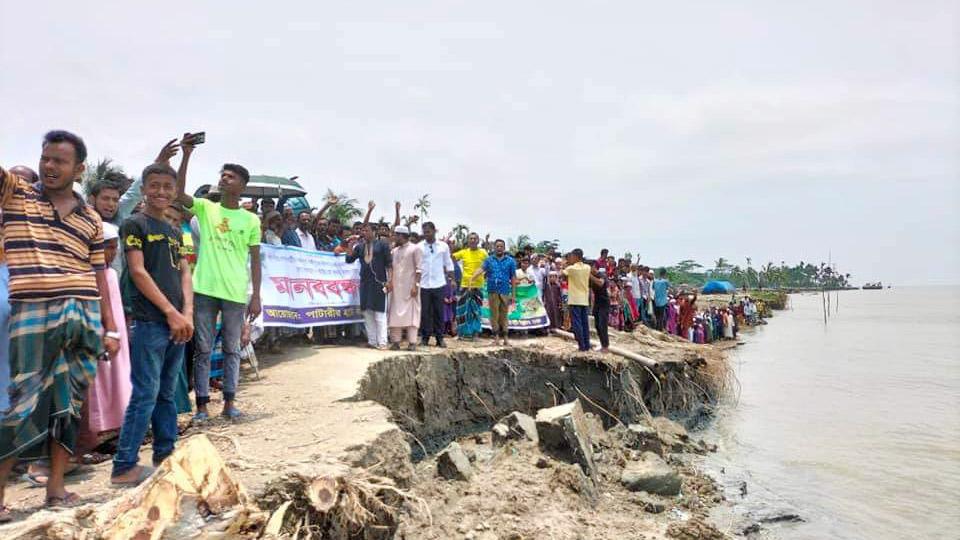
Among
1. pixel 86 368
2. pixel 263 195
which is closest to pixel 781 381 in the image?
pixel 263 195

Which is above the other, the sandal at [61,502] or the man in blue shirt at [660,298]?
the man in blue shirt at [660,298]

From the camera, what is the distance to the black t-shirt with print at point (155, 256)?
2994 millimetres

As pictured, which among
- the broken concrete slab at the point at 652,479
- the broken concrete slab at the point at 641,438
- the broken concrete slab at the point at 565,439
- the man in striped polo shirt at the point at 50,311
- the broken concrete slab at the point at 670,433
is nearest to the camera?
the man in striped polo shirt at the point at 50,311

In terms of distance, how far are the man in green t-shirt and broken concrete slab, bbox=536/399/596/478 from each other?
3216 millimetres

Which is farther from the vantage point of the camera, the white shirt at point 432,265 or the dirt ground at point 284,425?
the white shirt at point 432,265

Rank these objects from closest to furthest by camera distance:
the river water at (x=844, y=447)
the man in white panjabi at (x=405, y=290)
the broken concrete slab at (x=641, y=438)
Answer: the river water at (x=844, y=447)
the broken concrete slab at (x=641, y=438)
the man in white panjabi at (x=405, y=290)

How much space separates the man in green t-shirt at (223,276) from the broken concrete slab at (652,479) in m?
4.26

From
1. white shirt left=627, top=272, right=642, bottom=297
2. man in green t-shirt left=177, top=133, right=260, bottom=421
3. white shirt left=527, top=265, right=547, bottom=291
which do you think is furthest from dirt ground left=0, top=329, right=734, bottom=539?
white shirt left=627, top=272, right=642, bottom=297

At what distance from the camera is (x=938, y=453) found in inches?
366

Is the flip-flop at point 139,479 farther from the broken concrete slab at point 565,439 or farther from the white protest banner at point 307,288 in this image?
the broken concrete slab at point 565,439

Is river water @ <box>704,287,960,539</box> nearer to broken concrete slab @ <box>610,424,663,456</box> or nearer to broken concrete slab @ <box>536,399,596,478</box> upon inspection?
broken concrete slab @ <box>610,424,663,456</box>

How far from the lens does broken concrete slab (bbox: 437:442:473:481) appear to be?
517 cm

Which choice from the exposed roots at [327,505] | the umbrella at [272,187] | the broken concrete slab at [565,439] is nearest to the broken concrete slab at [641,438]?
the broken concrete slab at [565,439]

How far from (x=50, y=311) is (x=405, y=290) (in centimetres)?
552
